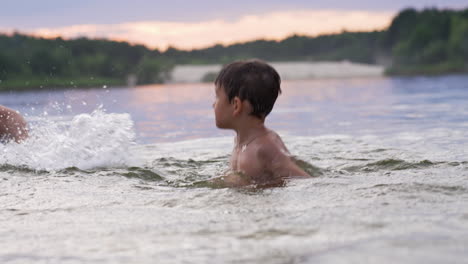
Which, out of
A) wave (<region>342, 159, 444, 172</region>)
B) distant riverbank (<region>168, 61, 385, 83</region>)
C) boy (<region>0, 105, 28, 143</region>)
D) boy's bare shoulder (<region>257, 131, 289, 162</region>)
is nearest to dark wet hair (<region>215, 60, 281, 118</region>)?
boy's bare shoulder (<region>257, 131, 289, 162</region>)

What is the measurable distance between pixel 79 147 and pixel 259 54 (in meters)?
46.8

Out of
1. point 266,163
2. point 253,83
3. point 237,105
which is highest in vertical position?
point 253,83

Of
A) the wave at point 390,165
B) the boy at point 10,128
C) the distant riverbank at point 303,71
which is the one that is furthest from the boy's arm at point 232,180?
the distant riverbank at point 303,71

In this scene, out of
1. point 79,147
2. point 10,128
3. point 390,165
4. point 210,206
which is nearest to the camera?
point 210,206

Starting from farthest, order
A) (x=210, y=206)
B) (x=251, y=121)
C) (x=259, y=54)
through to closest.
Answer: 1. (x=259, y=54)
2. (x=251, y=121)
3. (x=210, y=206)

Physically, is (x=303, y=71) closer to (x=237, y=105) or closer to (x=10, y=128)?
(x=10, y=128)

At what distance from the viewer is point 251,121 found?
370 cm

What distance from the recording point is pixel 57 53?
3105 centimetres

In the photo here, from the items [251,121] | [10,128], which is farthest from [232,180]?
[10,128]

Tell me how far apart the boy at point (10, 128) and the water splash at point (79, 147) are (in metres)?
0.10

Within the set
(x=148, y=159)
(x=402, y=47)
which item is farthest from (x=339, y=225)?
(x=402, y=47)

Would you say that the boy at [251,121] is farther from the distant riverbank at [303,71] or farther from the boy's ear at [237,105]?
the distant riverbank at [303,71]

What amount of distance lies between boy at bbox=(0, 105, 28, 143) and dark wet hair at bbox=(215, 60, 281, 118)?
2.45 metres

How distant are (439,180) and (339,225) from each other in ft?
3.80
